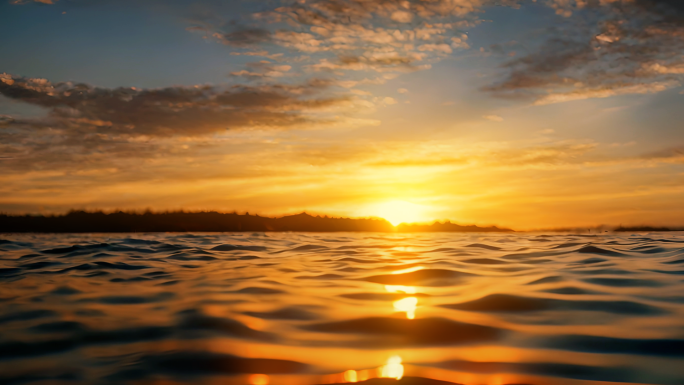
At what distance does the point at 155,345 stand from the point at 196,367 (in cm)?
74

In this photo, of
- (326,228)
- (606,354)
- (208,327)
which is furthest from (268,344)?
(326,228)

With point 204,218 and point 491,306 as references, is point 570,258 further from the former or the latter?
point 204,218

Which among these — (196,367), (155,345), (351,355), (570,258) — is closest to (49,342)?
(155,345)

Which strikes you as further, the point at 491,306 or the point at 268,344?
the point at 491,306

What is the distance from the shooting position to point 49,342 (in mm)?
3801

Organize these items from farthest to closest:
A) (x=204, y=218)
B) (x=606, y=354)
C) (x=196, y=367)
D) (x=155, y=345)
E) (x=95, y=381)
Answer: (x=204, y=218) → (x=155, y=345) → (x=606, y=354) → (x=196, y=367) → (x=95, y=381)

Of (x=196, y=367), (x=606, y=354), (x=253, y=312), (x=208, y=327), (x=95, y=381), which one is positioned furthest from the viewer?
(x=253, y=312)

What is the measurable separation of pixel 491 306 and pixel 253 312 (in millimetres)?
2838

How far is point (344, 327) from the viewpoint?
430 centimetres

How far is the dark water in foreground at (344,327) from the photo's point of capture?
306cm

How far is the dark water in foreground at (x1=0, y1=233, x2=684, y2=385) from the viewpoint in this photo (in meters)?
3.06

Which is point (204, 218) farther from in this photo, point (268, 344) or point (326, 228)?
point (268, 344)

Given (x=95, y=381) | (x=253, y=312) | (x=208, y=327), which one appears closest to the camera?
(x=95, y=381)

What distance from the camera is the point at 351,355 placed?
344cm
